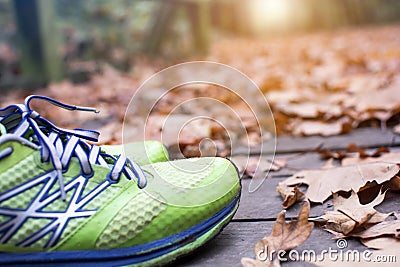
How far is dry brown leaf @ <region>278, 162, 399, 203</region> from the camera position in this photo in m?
1.13

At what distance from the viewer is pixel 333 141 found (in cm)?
175

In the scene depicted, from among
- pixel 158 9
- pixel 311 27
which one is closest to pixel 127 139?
pixel 158 9

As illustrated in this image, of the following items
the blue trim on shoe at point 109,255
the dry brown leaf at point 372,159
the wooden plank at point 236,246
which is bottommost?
the dry brown leaf at point 372,159

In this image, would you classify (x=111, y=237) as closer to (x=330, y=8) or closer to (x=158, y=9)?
(x=158, y=9)

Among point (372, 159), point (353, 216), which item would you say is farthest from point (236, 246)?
point (372, 159)

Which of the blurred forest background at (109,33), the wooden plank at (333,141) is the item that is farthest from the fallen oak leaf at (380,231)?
the blurred forest background at (109,33)

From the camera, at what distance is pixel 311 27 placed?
35.9ft

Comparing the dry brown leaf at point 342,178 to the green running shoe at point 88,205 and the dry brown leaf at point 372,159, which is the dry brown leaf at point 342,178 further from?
the green running shoe at point 88,205

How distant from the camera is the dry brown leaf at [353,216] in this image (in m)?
0.93

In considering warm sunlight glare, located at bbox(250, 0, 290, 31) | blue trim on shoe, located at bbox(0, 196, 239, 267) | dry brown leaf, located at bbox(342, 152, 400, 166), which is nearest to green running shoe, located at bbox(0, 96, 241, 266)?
blue trim on shoe, located at bbox(0, 196, 239, 267)

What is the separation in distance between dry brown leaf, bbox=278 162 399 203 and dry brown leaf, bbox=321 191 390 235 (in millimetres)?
96

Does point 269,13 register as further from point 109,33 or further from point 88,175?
point 88,175

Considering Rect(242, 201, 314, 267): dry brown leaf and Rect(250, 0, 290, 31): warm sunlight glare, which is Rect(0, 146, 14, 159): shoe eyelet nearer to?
Rect(242, 201, 314, 267): dry brown leaf

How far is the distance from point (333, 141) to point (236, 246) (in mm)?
929
